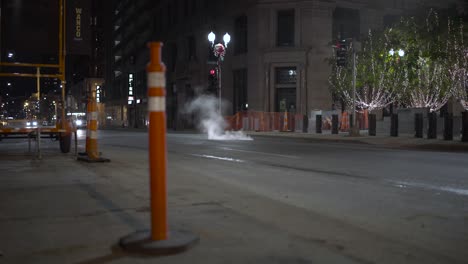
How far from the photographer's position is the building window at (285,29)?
43.3 m

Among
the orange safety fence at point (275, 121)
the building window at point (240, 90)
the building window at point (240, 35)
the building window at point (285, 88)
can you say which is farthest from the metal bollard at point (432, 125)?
the building window at point (240, 35)

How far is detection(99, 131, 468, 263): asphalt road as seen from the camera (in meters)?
5.24

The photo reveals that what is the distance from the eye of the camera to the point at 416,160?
14.1 meters

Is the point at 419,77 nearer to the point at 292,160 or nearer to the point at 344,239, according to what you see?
the point at 292,160

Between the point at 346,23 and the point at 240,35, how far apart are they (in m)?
9.32

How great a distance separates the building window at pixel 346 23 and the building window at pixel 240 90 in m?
8.66

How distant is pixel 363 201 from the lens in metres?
7.66

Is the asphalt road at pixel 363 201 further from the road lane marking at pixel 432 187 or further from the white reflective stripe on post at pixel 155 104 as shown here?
the white reflective stripe on post at pixel 155 104

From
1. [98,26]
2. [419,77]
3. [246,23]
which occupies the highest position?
[98,26]

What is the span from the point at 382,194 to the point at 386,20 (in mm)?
41453

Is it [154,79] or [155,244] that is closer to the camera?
[154,79]

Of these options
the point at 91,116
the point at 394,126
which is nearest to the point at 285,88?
the point at 394,126

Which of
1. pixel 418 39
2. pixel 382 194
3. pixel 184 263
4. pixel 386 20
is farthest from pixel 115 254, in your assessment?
pixel 386 20

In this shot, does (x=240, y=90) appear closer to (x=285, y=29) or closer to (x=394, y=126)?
(x=285, y=29)
